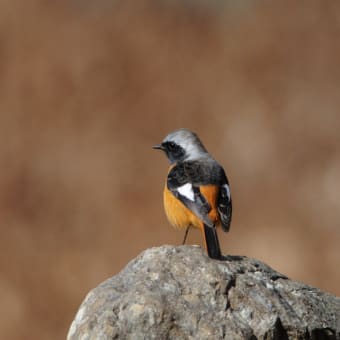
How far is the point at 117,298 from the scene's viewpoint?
7.01m

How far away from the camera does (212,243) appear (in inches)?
309

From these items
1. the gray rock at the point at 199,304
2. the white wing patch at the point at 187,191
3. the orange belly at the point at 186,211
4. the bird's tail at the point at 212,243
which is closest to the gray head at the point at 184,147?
the orange belly at the point at 186,211

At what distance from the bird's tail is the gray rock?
0.26 ft

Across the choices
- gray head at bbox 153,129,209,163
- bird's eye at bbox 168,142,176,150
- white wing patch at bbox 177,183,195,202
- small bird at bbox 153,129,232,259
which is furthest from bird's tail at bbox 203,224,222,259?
bird's eye at bbox 168,142,176,150

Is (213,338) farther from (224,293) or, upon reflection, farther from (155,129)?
(155,129)

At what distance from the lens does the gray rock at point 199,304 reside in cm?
679

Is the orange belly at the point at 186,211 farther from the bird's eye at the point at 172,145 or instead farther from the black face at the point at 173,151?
the bird's eye at the point at 172,145

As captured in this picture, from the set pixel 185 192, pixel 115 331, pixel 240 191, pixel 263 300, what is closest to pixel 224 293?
pixel 263 300

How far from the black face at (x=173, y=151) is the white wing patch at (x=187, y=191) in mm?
892

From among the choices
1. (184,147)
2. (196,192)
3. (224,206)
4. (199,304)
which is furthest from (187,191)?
(199,304)

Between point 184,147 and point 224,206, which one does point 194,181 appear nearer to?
point 224,206

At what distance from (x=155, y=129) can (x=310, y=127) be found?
2142 millimetres

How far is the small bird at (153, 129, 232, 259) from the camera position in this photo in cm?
865

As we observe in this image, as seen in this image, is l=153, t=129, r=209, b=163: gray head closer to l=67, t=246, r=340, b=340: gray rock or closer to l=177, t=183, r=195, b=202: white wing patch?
l=177, t=183, r=195, b=202: white wing patch
